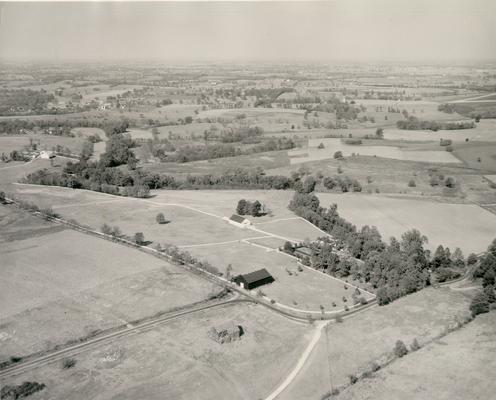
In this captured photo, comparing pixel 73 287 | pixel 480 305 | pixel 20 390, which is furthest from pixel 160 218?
pixel 480 305

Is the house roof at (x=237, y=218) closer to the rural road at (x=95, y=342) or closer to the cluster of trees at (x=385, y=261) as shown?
the cluster of trees at (x=385, y=261)

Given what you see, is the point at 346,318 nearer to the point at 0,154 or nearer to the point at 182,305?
the point at 182,305

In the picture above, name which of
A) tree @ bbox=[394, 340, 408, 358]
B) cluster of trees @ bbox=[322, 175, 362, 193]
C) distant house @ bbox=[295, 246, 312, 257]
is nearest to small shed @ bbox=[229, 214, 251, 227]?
distant house @ bbox=[295, 246, 312, 257]

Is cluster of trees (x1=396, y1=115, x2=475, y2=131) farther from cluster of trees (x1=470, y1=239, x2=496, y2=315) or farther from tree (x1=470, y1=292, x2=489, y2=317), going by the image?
tree (x1=470, y1=292, x2=489, y2=317)

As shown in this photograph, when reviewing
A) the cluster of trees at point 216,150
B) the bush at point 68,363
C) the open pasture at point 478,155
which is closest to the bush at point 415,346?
the bush at point 68,363

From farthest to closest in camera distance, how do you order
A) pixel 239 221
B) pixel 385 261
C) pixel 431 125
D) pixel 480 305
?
1. pixel 431 125
2. pixel 239 221
3. pixel 385 261
4. pixel 480 305

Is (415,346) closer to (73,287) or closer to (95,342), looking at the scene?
(95,342)

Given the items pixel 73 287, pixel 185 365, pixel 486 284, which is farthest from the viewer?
pixel 73 287
